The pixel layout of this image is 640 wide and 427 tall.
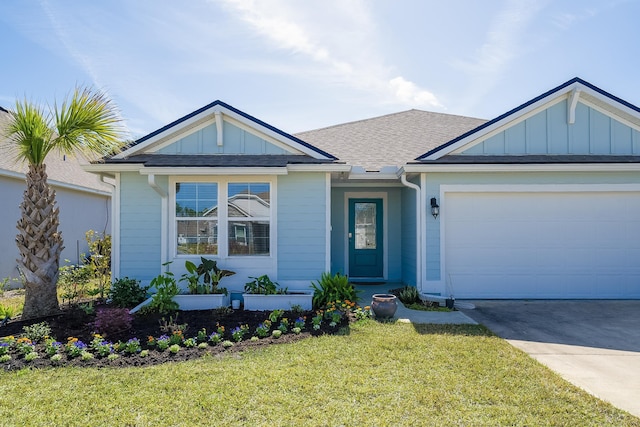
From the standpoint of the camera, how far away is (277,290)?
7.66 m

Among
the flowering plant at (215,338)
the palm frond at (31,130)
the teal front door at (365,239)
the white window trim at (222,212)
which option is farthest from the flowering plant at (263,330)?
the teal front door at (365,239)

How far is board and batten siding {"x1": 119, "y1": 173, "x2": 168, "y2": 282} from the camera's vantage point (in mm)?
7820

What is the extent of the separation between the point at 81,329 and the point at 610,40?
1203 centimetres

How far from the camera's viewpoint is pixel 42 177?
6512 millimetres

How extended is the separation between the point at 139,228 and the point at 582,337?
8079 millimetres

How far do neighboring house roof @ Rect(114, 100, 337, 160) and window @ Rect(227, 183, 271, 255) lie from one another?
110 centimetres

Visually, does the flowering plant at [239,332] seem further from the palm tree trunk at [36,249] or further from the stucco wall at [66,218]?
the stucco wall at [66,218]

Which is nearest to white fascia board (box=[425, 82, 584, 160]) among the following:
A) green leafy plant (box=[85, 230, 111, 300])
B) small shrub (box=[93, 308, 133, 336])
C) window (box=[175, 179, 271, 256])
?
window (box=[175, 179, 271, 256])

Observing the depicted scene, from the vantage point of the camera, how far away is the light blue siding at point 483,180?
800 cm

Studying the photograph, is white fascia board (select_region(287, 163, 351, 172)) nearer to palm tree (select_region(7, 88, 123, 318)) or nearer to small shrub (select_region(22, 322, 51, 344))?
palm tree (select_region(7, 88, 123, 318))

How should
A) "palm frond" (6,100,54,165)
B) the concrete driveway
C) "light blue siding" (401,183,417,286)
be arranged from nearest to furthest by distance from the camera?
the concrete driveway → "palm frond" (6,100,54,165) → "light blue siding" (401,183,417,286)

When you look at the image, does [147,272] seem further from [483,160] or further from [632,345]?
[632,345]

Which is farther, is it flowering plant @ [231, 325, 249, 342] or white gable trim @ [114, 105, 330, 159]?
white gable trim @ [114, 105, 330, 159]

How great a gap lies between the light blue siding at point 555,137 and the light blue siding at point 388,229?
2596 millimetres
